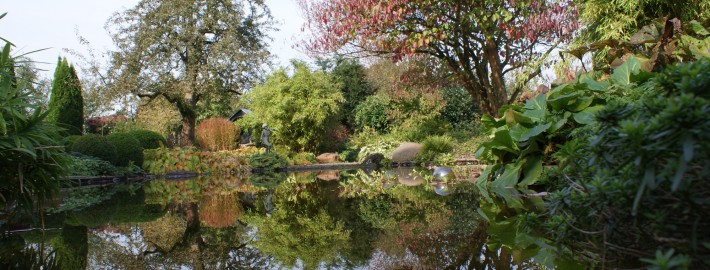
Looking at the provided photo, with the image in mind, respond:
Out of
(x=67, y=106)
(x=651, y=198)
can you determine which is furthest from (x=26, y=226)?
(x=67, y=106)

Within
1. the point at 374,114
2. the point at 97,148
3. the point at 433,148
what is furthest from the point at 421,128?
the point at 97,148

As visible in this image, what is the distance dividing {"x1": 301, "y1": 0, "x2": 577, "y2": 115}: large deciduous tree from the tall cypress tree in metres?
9.39

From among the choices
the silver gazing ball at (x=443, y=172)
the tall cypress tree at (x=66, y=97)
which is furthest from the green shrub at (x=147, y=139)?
the silver gazing ball at (x=443, y=172)

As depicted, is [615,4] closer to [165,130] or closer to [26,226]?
[26,226]

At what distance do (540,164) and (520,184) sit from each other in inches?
11.8

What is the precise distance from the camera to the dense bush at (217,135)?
1891cm

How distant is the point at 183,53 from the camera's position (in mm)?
19656

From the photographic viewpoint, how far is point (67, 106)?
16234 mm

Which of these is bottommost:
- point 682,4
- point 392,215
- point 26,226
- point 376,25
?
point 392,215

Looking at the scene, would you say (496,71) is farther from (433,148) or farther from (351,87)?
(351,87)

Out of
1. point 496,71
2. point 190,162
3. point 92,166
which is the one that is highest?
point 496,71

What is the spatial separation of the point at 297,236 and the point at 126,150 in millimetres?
10024

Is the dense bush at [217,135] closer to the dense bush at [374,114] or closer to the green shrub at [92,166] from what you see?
the dense bush at [374,114]

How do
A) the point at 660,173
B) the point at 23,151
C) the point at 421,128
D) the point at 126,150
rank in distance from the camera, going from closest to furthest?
1. the point at 660,173
2. the point at 23,151
3. the point at 126,150
4. the point at 421,128
